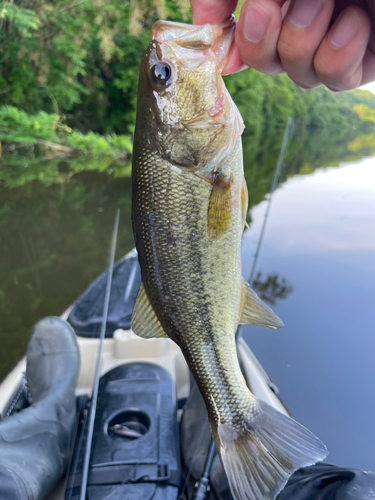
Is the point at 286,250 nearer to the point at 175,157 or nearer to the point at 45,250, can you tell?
the point at 45,250

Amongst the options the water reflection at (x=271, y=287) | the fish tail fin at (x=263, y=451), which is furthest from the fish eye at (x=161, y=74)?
the water reflection at (x=271, y=287)

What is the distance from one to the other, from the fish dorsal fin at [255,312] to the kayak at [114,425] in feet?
2.32

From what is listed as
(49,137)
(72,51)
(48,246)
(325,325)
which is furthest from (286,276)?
(72,51)

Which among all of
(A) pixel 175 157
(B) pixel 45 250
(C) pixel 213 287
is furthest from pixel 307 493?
(B) pixel 45 250

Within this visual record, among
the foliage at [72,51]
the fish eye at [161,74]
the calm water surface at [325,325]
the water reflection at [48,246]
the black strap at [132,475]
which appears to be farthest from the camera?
the foliage at [72,51]

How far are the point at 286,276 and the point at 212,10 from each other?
5.22 m

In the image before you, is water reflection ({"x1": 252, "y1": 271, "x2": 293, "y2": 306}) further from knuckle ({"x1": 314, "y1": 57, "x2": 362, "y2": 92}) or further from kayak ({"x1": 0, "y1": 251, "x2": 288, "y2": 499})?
knuckle ({"x1": 314, "y1": 57, "x2": 362, "y2": 92})

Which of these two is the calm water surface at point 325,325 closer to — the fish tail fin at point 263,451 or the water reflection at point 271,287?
the water reflection at point 271,287

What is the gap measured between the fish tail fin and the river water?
280 cm

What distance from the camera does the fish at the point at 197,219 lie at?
3.82 feet

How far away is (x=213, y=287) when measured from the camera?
1.24 metres

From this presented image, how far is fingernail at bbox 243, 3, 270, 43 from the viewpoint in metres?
1.01

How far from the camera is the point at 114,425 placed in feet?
7.17

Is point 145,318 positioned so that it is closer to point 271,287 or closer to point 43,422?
point 43,422
